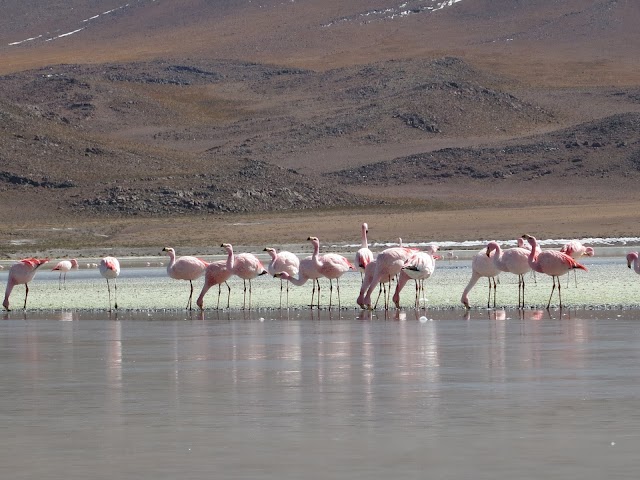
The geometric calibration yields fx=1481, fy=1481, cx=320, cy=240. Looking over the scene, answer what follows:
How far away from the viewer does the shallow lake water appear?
9250mm

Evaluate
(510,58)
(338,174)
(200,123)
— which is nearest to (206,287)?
(338,174)

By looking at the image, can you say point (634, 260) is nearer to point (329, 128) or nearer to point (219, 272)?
point (219, 272)

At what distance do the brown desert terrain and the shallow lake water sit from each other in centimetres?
3055

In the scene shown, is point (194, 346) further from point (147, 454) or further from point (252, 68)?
point (252, 68)

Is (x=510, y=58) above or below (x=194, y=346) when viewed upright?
above

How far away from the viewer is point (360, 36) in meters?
179

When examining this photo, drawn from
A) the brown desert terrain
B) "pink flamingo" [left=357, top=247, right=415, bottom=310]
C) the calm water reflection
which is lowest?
the calm water reflection

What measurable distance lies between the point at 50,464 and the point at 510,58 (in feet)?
495

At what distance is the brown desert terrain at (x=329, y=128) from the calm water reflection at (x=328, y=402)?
32.8 m

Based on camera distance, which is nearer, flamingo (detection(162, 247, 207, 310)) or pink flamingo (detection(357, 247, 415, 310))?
pink flamingo (detection(357, 247, 415, 310))

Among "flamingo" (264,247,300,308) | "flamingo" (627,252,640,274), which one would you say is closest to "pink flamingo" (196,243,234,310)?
"flamingo" (264,247,300,308)

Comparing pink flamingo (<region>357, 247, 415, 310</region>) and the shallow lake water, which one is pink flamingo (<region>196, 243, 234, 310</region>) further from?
pink flamingo (<region>357, 247, 415, 310</region>)

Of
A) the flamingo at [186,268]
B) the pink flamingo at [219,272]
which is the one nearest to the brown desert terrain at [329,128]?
the flamingo at [186,268]

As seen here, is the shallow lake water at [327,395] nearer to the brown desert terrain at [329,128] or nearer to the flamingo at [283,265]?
the flamingo at [283,265]
